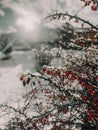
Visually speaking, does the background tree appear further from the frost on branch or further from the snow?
the snow

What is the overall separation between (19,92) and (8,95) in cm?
107

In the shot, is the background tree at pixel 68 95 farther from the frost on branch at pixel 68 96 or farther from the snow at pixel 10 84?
the snow at pixel 10 84

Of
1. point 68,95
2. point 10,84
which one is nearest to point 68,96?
point 68,95

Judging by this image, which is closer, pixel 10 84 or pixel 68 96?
pixel 68 96

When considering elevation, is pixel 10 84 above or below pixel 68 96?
below

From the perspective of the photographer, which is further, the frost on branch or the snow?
the snow

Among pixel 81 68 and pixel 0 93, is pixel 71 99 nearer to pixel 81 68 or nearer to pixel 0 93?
pixel 81 68

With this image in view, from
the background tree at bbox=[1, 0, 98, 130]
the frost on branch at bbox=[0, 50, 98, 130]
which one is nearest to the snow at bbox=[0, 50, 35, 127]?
the background tree at bbox=[1, 0, 98, 130]

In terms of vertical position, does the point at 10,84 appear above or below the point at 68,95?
below

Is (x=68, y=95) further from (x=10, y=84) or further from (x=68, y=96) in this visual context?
(x=10, y=84)

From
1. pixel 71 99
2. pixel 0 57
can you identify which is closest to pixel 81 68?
pixel 71 99

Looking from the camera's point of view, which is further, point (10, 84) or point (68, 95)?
point (10, 84)

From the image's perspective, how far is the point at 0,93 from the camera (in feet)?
89.9

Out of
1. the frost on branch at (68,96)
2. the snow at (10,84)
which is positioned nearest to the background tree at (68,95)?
the frost on branch at (68,96)
